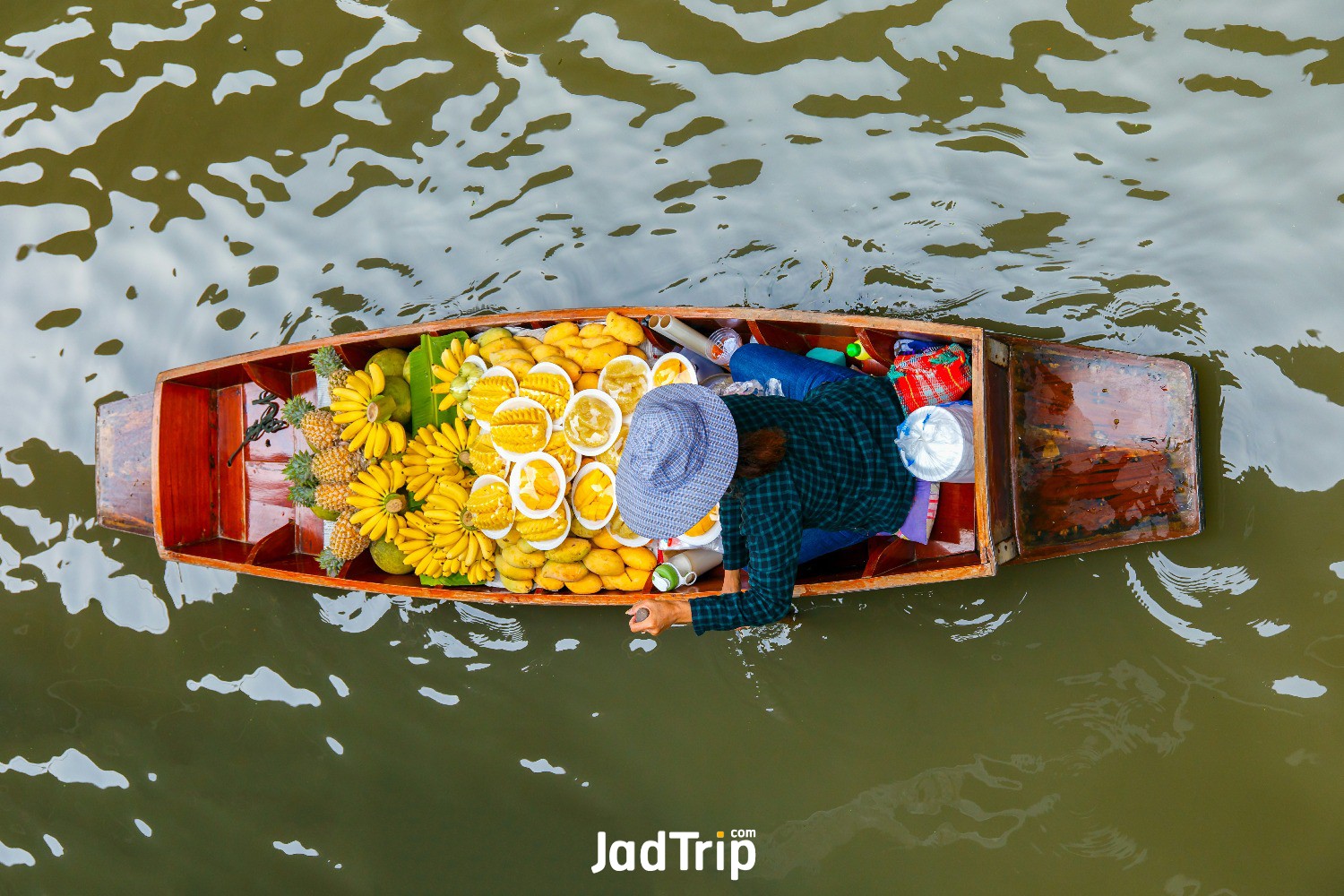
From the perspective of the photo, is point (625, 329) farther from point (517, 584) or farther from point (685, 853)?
point (685, 853)

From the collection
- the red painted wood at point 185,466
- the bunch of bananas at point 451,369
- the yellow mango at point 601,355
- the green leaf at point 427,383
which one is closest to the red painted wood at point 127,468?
the red painted wood at point 185,466

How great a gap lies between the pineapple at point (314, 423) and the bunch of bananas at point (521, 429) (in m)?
1.00

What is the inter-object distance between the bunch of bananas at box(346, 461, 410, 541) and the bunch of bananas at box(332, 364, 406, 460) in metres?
0.11

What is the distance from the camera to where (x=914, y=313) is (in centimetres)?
448

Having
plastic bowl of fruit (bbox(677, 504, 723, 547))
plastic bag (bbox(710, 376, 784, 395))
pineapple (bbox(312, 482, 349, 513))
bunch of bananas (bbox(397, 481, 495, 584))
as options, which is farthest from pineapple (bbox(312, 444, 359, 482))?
plastic bag (bbox(710, 376, 784, 395))

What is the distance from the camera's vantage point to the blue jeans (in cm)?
361

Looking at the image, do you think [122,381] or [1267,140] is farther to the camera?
[122,381]

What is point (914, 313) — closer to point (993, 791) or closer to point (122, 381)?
point (993, 791)

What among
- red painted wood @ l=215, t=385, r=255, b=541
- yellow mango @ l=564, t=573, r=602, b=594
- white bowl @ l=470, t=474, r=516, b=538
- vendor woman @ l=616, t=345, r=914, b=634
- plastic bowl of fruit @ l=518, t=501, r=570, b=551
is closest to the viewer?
vendor woman @ l=616, t=345, r=914, b=634

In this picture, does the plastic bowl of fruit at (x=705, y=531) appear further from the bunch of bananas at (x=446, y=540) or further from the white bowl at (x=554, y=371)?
the bunch of bananas at (x=446, y=540)

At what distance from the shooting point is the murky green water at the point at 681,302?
4.09m

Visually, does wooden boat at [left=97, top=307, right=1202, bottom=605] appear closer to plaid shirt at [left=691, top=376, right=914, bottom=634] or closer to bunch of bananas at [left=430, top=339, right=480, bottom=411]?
bunch of bananas at [left=430, top=339, right=480, bottom=411]

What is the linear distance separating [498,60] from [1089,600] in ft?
15.3

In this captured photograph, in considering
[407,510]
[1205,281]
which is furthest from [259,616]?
[1205,281]
